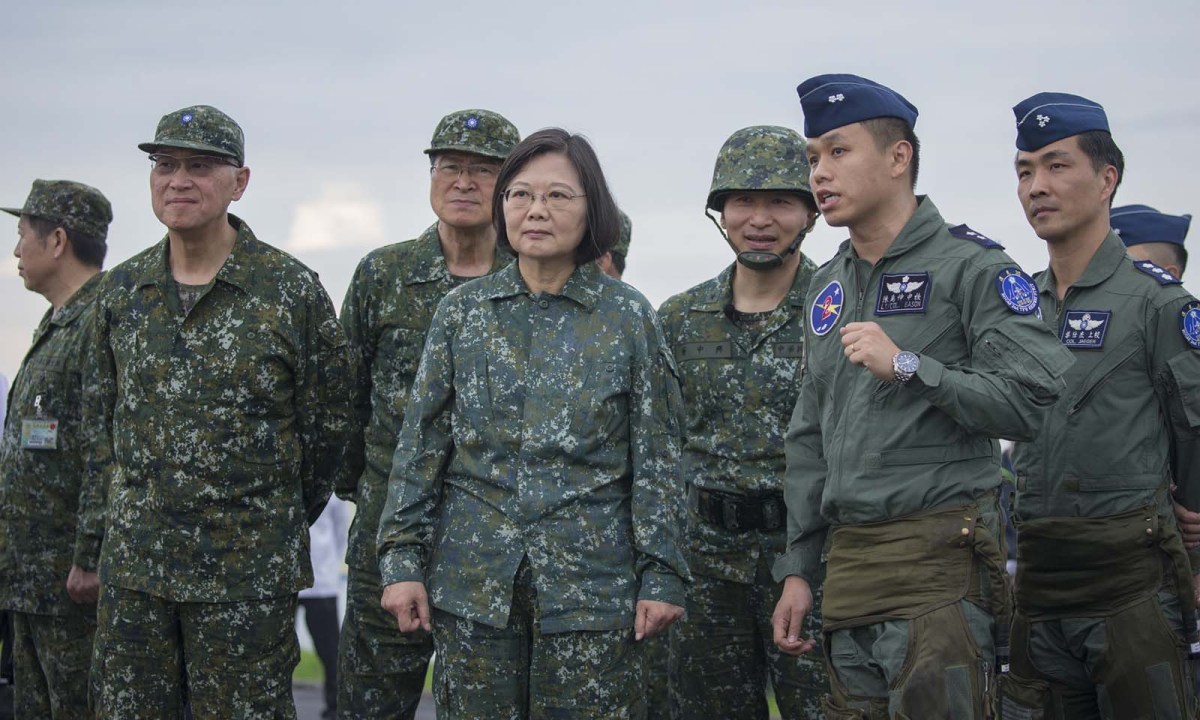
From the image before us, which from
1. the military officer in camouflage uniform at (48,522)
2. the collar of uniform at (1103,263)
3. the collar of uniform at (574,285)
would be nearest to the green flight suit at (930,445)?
the collar of uniform at (574,285)

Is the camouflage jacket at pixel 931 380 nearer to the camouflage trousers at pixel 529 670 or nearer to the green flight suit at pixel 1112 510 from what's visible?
the camouflage trousers at pixel 529 670

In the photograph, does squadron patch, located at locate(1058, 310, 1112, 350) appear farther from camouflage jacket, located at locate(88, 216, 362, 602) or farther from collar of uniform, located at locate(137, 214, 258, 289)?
collar of uniform, located at locate(137, 214, 258, 289)

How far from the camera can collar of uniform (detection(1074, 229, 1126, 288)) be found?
538 centimetres

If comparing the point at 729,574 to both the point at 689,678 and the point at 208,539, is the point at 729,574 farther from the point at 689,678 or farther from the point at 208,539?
the point at 208,539

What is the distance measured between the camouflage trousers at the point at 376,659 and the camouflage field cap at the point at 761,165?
2.26 m

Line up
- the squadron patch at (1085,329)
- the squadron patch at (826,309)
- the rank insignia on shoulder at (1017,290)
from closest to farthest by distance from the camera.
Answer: the rank insignia on shoulder at (1017,290)
the squadron patch at (826,309)
the squadron patch at (1085,329)

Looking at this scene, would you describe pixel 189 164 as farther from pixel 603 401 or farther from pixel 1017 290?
pixel 1017 290

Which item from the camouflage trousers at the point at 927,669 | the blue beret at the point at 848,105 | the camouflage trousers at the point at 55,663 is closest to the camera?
the camouflage trousers at the point at 927,669

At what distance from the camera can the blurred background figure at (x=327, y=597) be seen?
1043 cm

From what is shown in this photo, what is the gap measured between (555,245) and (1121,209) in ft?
12.7

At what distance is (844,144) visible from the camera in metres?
4.38

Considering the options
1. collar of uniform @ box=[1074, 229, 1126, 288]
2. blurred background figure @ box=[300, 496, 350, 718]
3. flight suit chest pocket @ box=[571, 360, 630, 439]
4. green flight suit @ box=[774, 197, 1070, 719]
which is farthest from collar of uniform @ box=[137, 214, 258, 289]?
blurred background figure @ box=[300, 496, 350, 718]

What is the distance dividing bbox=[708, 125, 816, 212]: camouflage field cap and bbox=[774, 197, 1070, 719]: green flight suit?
1.68 meters

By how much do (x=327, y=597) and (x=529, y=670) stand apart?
23.0ft
